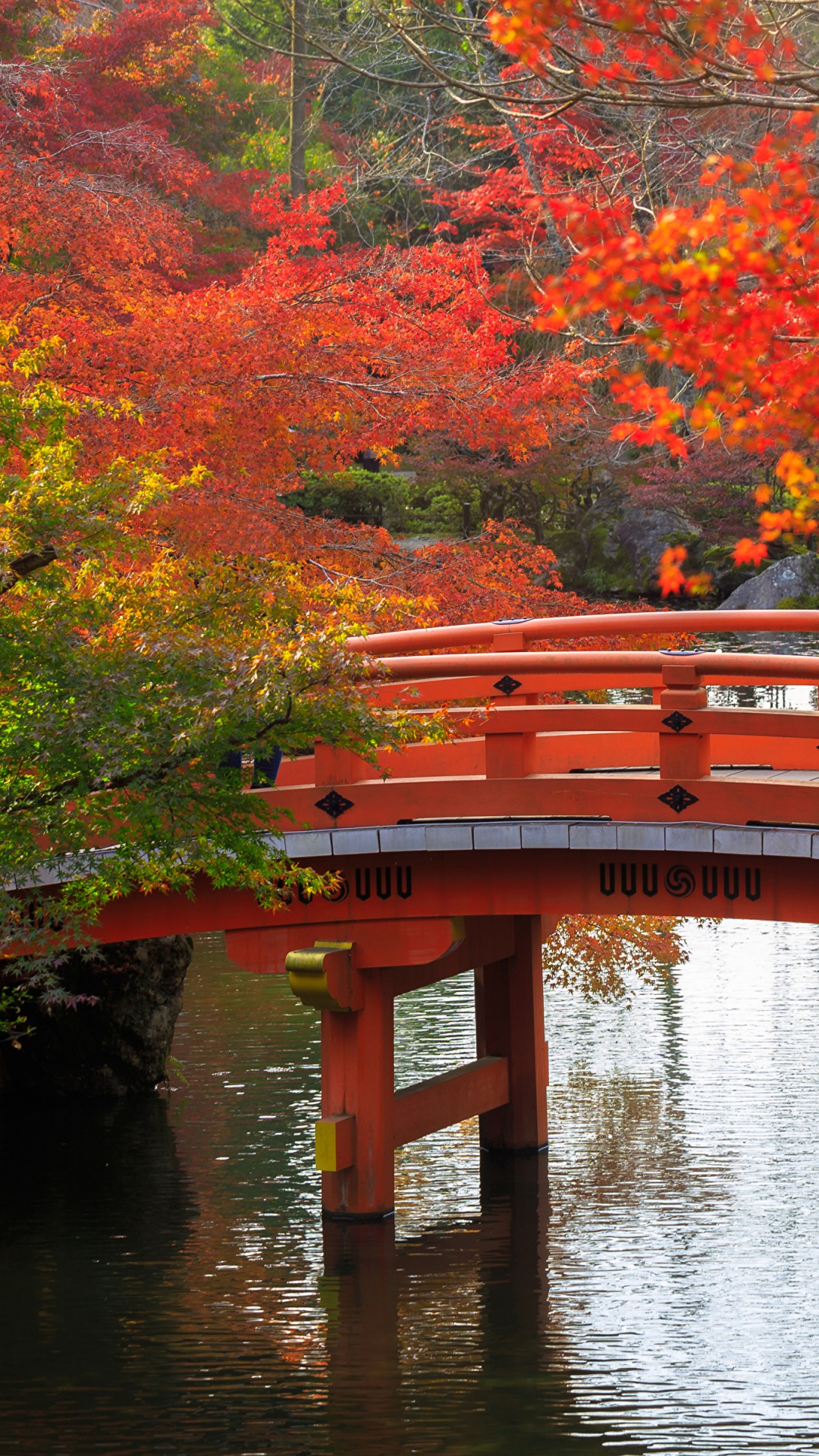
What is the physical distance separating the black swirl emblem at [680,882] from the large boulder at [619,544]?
78.0ft

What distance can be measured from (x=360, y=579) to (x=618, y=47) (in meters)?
4.58

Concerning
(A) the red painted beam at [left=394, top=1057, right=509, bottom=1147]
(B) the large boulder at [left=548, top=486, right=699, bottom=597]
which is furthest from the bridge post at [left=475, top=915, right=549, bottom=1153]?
(B) the large boulder at [left=548, top=486, right=699, bottom=597]

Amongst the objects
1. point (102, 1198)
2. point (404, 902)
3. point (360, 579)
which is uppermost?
point (360, 579)

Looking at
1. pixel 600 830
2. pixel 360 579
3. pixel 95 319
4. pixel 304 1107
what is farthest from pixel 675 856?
pixel 95 319

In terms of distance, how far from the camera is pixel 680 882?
960 cm

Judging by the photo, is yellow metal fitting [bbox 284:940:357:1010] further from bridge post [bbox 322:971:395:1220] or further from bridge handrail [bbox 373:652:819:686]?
bridge handrail [bbox 373:652:819:686]

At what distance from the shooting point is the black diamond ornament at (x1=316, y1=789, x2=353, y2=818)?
10031 mm

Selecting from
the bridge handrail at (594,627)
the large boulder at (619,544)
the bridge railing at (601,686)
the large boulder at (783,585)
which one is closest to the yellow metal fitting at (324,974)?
the bridge railing at (601,686)

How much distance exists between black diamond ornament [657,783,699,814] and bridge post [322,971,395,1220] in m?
2.54

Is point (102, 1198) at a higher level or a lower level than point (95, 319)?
lower

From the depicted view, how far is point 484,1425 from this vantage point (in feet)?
28.3

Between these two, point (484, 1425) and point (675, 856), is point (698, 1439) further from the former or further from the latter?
point (675, 856)

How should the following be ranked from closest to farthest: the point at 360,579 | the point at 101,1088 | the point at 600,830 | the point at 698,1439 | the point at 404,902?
the point at 698,1439 → the point at 600,830 → the point at 404,902 → the point at 360,579 → the point at 101,1088

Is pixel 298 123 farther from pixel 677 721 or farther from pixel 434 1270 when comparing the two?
pixel 434 1270
